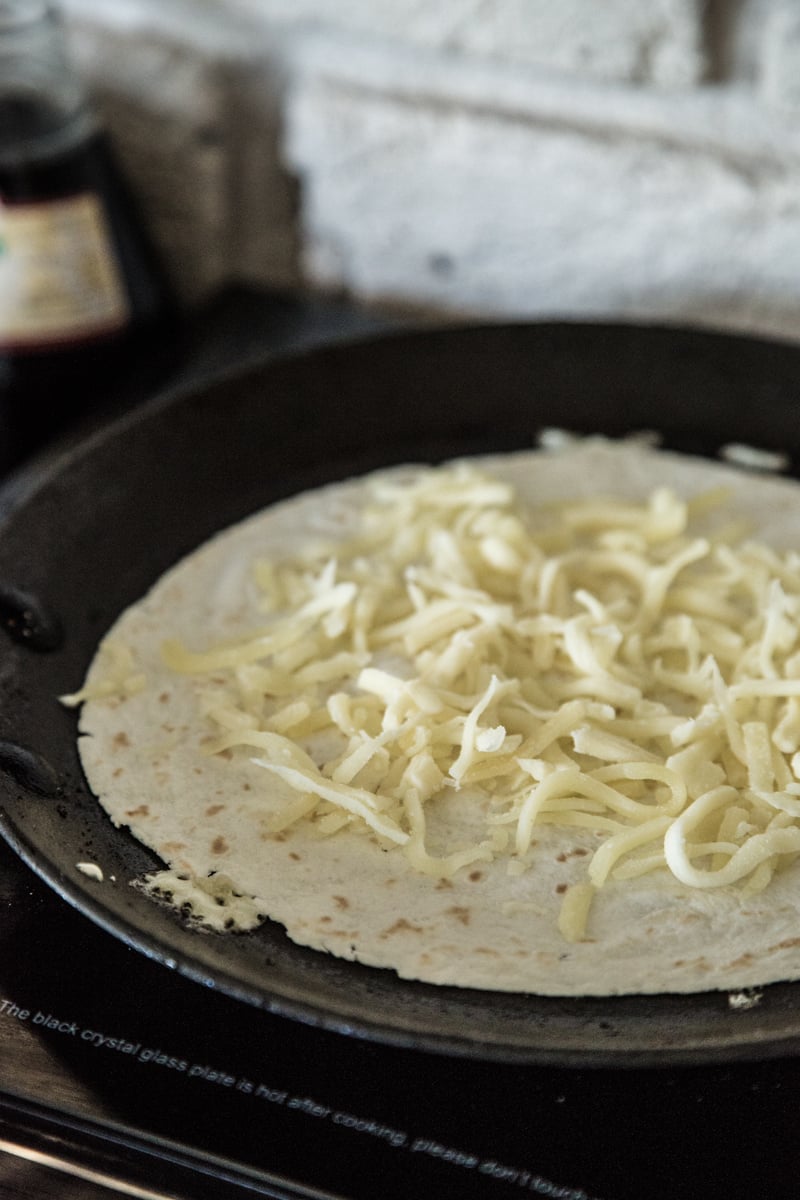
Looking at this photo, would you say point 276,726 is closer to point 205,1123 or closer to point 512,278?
point 205,1123

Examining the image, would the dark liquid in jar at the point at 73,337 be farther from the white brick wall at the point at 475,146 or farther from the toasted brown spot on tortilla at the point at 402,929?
the toasted brown spot on tortilla at the point at 402,929

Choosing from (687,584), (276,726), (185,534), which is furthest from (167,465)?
(687,584)

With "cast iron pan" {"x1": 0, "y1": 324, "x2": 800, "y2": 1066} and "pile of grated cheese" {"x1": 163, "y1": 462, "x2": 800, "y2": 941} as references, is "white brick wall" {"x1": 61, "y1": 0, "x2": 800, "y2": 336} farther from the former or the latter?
"pile of grated cheese" {"x1": 163, "y1": 462, "x2": 800, "y2": 941}

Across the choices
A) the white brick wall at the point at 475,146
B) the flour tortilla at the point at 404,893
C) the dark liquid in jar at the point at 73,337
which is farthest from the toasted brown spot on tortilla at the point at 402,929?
the white brick wall at the point at 475,146

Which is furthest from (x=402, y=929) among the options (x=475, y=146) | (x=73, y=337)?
(x=475, y=146)

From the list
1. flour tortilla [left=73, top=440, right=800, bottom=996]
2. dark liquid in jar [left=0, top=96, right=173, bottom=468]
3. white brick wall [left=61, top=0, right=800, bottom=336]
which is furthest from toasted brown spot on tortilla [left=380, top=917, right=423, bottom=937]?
white brick wall [left=61, top=0, right=800, bottom=336]
